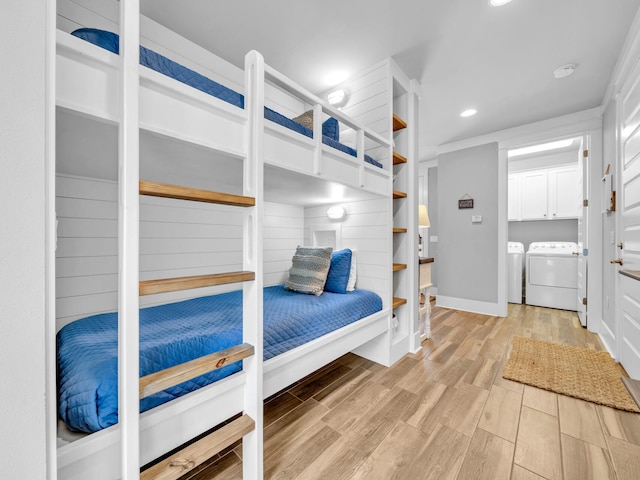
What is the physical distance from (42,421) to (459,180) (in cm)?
452

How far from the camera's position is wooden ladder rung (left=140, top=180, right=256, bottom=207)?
825 mm

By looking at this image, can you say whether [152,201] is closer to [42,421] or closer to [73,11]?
[73,11]

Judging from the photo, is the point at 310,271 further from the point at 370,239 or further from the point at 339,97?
the point at 339,97

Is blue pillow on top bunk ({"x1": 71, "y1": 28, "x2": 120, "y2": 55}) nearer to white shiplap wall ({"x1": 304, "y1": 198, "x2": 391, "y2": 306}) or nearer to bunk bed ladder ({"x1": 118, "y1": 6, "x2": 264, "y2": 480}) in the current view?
bunk bed ladder ({"x1": 118, "y1": 6, "x2": 264, "y2": 480})

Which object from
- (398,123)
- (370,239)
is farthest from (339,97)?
(370,239)

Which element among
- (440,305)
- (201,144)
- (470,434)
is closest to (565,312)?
(440,305)

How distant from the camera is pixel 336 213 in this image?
97.9 inches

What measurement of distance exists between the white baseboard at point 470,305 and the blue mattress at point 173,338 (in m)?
2.52

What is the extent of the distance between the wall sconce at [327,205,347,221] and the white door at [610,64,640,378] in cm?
198

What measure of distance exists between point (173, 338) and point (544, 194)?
17.7 feet

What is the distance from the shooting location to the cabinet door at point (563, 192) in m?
4.03

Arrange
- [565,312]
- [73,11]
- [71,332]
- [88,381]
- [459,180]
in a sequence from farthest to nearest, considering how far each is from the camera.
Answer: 1. [459,180]
2. [565,312]
3. [73,11]
4. [71,332]
5. [88,381]

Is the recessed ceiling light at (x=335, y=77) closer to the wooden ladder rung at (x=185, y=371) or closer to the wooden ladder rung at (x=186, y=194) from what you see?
the wooden ladder rung at (x=186, y=194)

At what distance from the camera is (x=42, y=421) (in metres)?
0.62
